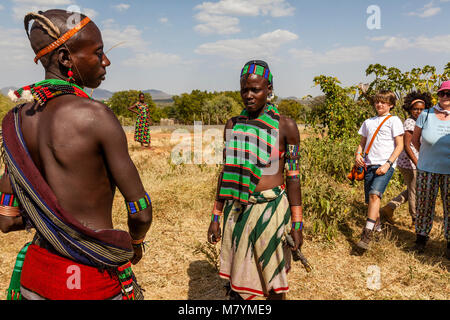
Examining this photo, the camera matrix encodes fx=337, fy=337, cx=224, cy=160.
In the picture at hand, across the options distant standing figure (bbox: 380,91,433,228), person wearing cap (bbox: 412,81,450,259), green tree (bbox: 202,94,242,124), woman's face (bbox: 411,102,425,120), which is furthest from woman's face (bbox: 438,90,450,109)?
green tree (bbox: 202,94,242,124)

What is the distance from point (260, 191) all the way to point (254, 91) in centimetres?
63

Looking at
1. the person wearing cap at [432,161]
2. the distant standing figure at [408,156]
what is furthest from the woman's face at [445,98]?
the distant standing figure at [408,156]

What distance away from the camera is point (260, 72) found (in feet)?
6.91

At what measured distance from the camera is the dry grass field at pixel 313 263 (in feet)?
9.79

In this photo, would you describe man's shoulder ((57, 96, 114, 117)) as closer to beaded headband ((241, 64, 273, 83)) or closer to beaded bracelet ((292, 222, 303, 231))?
beaded headband ((241, 64, 273, 83))

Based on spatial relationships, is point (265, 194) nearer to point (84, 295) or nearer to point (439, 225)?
point (84, 295)

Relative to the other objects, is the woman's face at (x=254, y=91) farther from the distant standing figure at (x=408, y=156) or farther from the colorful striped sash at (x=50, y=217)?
the distant standing figure at (x=408, y=156)

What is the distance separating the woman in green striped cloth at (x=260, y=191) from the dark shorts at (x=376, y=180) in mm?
1733

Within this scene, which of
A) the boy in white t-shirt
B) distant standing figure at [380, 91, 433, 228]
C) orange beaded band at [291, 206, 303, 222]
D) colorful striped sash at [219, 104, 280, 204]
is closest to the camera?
colorful striped sash at [219, 104, 280, 204]

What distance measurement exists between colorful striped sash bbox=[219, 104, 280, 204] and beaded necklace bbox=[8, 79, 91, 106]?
1.08 m

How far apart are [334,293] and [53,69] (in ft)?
9.11

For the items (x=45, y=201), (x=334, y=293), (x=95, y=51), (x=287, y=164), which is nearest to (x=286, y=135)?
(x=287, y=164)

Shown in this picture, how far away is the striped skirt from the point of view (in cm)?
210

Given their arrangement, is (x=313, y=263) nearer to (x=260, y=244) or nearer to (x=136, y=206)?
(x=260, y=244)
